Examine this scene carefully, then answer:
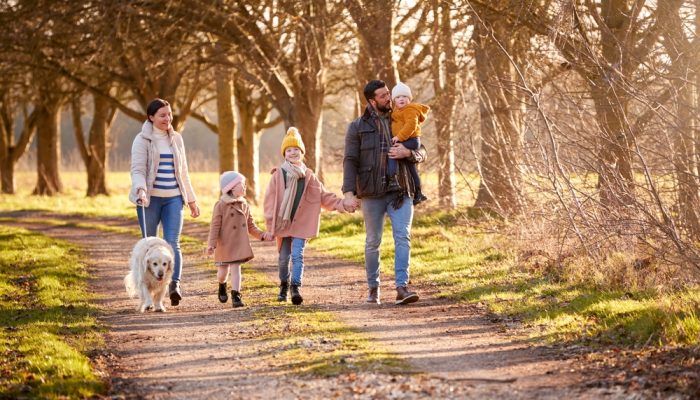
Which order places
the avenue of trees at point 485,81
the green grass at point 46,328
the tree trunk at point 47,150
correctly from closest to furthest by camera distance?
the green grass at point 46,328, the avenue of trees at point 485,81, the tree trunk at point 47,150

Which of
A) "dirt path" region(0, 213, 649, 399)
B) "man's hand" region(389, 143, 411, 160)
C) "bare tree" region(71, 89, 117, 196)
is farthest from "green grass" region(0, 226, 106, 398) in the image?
"bare tree" region(71, 89, 117, 196)

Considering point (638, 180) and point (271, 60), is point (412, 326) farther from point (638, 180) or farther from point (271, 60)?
point (271, 60)

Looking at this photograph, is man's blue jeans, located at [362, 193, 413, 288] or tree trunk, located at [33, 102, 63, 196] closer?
man's blue jeans, located at [362, 193, 413, 288]

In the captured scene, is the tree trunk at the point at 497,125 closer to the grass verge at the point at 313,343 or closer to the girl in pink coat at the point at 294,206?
the girl in pink coat at the point at 294,206

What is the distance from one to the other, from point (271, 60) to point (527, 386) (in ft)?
53.2

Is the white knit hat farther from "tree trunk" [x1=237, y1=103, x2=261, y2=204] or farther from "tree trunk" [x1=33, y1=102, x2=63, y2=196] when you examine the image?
"tree trunk" [x1=33, y1=102, x2=63, y2=196]

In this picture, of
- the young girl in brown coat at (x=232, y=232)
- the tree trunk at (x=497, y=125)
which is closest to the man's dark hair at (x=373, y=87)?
the tree trunk at (x=497, y=125)

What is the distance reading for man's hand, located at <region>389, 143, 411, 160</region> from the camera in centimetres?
935

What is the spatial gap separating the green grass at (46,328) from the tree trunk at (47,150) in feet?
68.3

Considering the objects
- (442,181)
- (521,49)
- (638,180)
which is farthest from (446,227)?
(638,180)

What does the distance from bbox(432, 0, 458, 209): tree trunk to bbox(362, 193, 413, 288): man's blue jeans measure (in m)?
5.74

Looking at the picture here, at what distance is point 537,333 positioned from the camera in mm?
7930

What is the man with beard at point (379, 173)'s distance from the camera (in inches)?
374

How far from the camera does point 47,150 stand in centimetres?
3612
